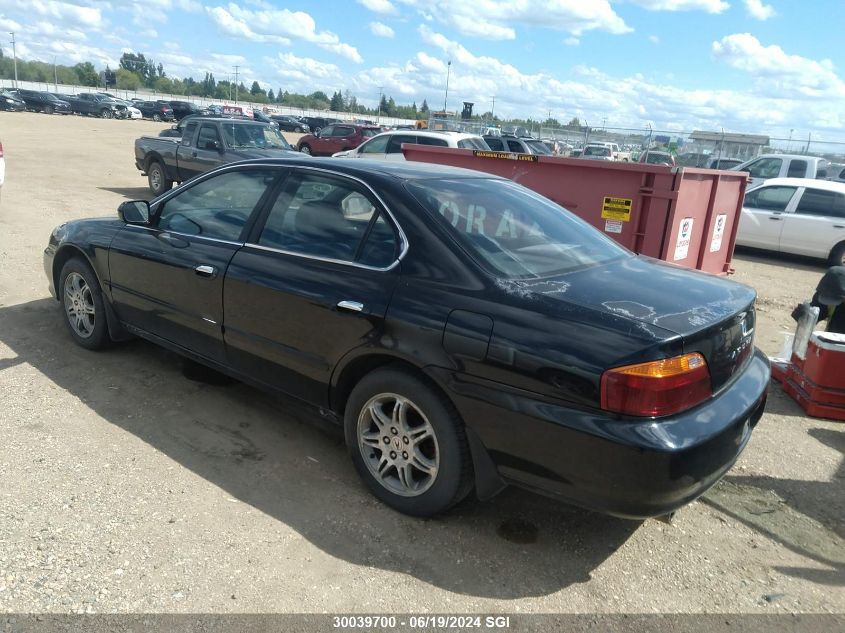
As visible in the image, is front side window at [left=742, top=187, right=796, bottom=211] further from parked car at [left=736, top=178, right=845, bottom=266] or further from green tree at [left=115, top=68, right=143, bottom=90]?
green tree at [left=115, top=68, right=143, bottom=90]

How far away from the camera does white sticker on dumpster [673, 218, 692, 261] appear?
699cm

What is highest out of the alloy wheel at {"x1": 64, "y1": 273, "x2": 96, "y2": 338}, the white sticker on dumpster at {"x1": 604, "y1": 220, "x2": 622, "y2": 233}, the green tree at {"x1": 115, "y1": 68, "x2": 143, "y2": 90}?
the green tree at {"x1": 115, "y1": 68, "x2": 143, "y2": 90}

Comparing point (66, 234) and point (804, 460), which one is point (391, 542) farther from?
point (66, 234)

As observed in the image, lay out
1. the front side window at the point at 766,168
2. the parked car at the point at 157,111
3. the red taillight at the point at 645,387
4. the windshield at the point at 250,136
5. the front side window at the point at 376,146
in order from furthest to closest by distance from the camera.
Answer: the parked car at the point at 157,111 → the front side window at the point at 766,168 → the front side window at the point at 376,146 → the windshield at the point at 250,136 → the red taillight at the point at 645,387

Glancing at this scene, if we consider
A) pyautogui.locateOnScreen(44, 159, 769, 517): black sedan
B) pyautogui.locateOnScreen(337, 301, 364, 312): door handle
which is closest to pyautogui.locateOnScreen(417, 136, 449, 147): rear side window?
pyautogui.locateOnScreen(44, 159, 769, 517): black sedan

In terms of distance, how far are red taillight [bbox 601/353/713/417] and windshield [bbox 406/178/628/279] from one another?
2.34 ft

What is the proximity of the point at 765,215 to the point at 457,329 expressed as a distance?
35.9ft

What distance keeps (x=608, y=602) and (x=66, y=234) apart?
4.62 meters

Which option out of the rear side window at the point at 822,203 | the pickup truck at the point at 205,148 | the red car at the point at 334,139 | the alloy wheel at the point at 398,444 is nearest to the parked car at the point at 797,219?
the rear side window at the point at 822,203

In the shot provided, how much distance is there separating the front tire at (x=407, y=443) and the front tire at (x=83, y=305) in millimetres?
2551

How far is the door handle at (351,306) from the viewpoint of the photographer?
10.6 feet

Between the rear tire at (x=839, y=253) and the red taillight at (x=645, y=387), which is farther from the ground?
the red taillight at (x=645, y=387)

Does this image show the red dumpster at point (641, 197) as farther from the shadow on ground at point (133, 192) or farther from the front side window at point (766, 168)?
the front side window at point (766, 168)

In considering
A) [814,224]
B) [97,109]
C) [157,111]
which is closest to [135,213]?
[814,224]
